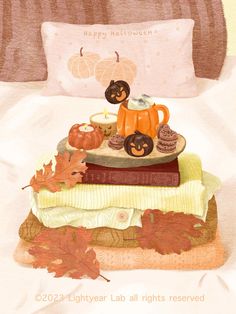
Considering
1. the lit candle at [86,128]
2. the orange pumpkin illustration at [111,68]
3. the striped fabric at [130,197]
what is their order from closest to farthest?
1. the striped fabric at [130,197]
2. the lit candle at [86,128]
3. the orange pumpkin illustration at [111,68]

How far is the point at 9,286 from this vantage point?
120 centimetres

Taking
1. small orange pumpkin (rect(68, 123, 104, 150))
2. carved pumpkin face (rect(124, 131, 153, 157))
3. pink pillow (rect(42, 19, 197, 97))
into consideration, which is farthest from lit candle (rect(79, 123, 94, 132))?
pink pillow (rect(42, 19, 197, 97))

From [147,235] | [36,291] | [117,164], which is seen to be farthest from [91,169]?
[36,291]

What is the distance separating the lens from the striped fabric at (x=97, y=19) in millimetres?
2367

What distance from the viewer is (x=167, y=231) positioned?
1.26 m

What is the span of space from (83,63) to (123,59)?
0.48ft

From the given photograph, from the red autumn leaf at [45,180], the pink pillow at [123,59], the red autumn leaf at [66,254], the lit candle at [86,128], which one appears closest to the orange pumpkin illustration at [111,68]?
the pink pillow at [123,59]

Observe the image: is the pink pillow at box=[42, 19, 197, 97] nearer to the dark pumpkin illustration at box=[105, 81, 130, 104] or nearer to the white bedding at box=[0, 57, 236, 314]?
the white bedding at box=[0, 57, 236, 314]

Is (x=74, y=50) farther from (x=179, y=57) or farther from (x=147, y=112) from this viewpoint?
(x=147, y=112)

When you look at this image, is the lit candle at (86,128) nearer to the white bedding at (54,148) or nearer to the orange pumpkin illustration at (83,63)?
the white bedding at (54,148)

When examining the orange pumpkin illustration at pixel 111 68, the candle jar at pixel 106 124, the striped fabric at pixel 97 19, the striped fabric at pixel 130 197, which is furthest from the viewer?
the striped fabric at pixel 97 19

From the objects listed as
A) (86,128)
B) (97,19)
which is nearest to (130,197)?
(86,128)

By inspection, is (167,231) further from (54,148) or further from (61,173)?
(54,148)

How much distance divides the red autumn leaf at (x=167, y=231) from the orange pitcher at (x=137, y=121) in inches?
11.2
